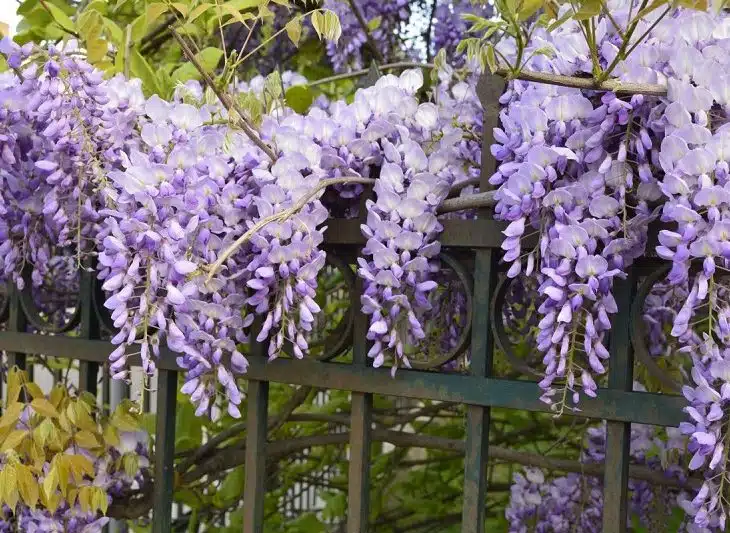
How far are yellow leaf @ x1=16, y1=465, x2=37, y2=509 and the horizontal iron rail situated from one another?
28 centimetres

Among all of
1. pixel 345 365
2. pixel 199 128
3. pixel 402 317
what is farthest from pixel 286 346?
pixel 199 128

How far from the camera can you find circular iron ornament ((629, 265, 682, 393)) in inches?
46.7

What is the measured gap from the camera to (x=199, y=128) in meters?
1.45

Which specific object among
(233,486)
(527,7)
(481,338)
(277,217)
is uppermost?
(527,7)

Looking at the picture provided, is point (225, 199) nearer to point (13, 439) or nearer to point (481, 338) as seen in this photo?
point (481, 338)

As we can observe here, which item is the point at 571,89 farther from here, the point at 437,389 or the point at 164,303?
the point at 164,303

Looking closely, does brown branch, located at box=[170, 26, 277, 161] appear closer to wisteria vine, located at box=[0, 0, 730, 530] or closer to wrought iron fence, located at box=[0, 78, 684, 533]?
wisteria vine, located at box=[0, 0, 730, 530]

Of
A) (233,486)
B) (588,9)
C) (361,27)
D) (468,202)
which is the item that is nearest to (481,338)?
(468,202)

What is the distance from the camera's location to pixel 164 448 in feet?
5.51

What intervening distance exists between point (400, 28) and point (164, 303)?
1410 mm

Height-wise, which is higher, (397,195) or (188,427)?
(397,195)

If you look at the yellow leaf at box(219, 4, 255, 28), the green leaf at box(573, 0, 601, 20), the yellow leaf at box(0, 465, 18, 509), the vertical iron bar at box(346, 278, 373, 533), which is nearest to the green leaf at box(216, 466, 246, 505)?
the yellow leaf at box(0, 465, 18, 509)

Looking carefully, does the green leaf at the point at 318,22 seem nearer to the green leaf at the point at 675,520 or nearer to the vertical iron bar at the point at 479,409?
the vertical iron bar at the point at 479,409

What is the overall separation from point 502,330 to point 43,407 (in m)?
0.85
